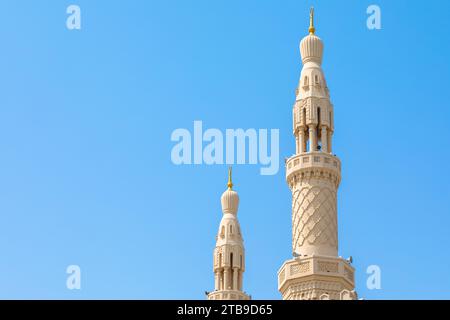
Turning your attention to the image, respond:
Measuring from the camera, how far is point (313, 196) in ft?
166

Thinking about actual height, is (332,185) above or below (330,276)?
above

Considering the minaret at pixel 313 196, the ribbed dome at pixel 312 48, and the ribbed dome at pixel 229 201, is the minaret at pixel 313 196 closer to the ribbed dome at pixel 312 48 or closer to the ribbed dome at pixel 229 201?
the ribbed dome at pixel 312 48

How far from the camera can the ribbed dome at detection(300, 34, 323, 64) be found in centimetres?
5469

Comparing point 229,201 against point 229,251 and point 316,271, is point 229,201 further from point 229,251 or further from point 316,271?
point 316,271

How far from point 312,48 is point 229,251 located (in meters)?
20.7

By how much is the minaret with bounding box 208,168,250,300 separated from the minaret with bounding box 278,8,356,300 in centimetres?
1858

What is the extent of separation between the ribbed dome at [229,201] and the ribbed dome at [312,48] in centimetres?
1903

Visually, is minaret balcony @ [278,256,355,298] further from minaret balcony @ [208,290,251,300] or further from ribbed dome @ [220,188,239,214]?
ribbed dome @ [220,188,239,214]

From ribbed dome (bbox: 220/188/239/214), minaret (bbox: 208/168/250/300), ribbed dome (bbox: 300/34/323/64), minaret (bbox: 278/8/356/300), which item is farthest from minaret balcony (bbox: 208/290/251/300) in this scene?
ribbed dome (bbox: 300/34/323/64)
